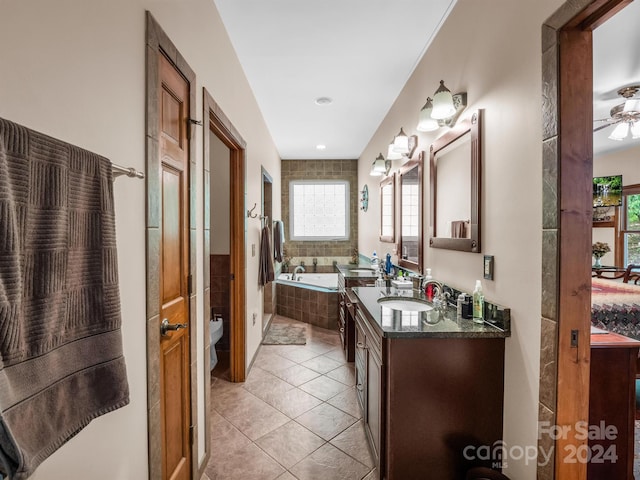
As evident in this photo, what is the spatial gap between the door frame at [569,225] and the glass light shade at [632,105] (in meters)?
2.10

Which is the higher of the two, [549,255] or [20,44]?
[20,44]

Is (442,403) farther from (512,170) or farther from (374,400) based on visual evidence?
(512,170)

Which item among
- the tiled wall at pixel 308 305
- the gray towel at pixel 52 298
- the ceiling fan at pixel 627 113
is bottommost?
the tiled wall at pixel 308 305

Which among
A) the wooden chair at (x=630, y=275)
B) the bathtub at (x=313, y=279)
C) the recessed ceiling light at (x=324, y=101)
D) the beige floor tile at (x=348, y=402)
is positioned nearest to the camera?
the beige floor tile at (x=348, y=402)

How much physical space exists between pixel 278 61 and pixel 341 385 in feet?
9.07

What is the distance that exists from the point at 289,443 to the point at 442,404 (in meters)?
1.05

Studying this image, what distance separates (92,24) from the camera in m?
0.83

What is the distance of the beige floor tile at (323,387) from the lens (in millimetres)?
2535

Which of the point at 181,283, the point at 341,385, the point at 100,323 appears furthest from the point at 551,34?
the point at 341,385

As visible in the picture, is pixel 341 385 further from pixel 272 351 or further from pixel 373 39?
pixel 373 39

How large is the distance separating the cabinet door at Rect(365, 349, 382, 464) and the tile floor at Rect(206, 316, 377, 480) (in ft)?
0.60

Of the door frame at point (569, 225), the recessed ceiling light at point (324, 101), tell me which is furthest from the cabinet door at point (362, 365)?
the recessed ceiling light at point (324, 101)

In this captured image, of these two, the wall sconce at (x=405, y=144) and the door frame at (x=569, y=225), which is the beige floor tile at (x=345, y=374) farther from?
the wall sconce at (x=405, y=144)

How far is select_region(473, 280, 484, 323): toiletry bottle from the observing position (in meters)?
1.57
